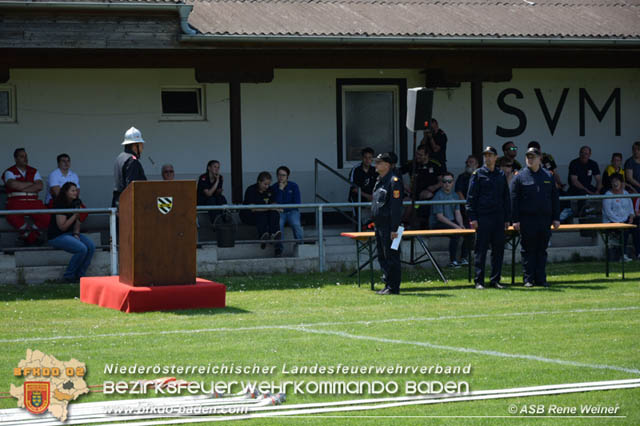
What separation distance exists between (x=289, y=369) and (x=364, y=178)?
424 inches

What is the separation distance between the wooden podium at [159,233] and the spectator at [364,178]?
22.4 ft

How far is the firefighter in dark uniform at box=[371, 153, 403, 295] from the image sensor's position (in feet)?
42.9

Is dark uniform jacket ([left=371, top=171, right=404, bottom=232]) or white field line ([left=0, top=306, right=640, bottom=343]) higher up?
dark uniform jacket ([left=371, top=171, right=404, bottom=232])

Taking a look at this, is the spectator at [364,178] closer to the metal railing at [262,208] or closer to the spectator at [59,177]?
the metal railing at [262,208]

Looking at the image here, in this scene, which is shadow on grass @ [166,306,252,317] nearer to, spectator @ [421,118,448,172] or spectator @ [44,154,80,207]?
spectator @ [44,154,80,207]

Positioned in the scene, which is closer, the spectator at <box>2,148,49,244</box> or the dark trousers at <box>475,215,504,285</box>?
the dark trousers at <box>475,215,504,285</box>

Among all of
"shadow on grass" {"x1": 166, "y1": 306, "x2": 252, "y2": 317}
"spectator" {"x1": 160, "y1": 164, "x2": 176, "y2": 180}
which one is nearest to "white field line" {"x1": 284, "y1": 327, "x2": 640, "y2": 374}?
"shadow on grass" {"x1": 166, "y1": 306, "x2": 252, "y2": 317}

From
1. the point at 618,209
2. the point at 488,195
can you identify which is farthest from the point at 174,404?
the point at 618,209

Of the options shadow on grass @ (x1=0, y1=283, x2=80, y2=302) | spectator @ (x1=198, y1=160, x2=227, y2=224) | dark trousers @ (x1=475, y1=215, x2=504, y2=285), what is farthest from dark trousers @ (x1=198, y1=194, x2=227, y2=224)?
dark trousers @ (x1=475, y1=215, x2=504, y2=285)

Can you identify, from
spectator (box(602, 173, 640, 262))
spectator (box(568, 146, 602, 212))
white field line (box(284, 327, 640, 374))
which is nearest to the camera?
white field line (box(284, 327, 640, 374))

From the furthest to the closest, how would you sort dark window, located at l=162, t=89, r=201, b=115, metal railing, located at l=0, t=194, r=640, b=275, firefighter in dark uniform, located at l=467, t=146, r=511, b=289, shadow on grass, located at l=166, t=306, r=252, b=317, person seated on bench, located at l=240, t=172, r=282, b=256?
dark window, located at l=162, t=89, r=201, b=115
person seated on bench, located at l=240, t=172, r=282, b=256
metal railing, located at l=0, t=194, r=640, b=275
firefighter in dark uniform, located at l=467, t=146, r=511, b=289
shadow on grass, located at l=166, t=306, r=252, b=317

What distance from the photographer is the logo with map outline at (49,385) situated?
250 inches

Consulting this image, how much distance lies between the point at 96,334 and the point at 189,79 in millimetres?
9649

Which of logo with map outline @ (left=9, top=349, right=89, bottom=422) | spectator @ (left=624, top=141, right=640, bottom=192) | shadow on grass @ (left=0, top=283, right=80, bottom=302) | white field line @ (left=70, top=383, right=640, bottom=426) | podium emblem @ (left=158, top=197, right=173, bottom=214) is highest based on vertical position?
spectator @ (left=624, top=141, right=640, bottom=192)
